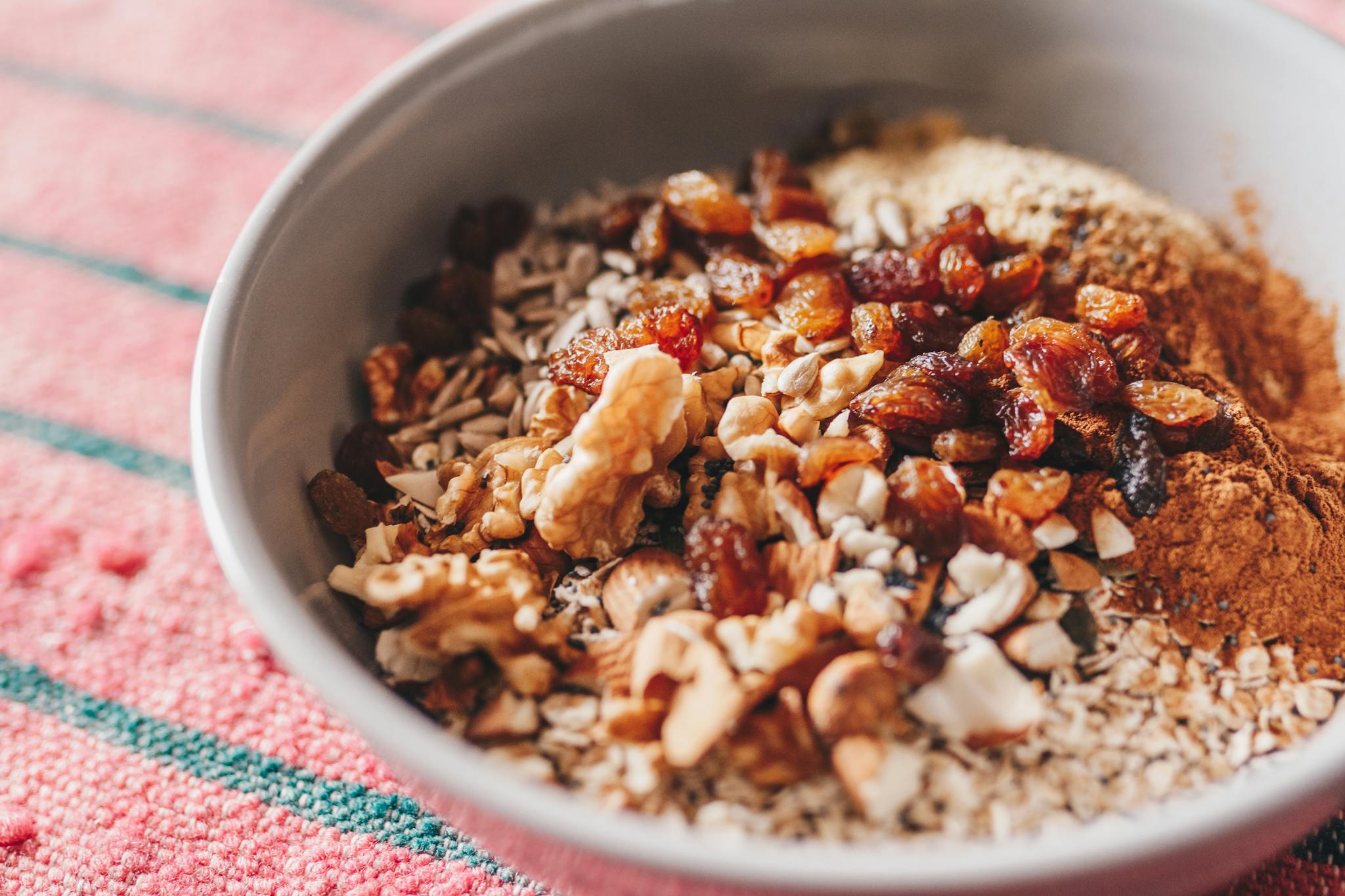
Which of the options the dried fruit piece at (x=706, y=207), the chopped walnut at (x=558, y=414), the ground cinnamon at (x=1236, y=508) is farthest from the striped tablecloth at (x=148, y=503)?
the dried fruit piece at (x=706, y=207)

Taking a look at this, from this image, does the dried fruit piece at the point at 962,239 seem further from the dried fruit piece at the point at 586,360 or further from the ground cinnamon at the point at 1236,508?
the dried fruit piece at the point at 586,360

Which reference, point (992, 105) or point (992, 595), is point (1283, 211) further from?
point (992, 595)


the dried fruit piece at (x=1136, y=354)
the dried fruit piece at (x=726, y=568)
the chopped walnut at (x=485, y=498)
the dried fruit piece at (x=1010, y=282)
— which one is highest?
the dried fruit piece at (x=1136, y=354)

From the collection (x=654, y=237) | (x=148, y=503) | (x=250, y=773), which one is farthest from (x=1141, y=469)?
(x=148, y=503)

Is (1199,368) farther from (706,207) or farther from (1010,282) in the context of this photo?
(706,207)

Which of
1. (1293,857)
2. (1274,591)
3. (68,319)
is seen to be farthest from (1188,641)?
(68,319)

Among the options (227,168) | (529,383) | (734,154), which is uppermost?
(734,154)

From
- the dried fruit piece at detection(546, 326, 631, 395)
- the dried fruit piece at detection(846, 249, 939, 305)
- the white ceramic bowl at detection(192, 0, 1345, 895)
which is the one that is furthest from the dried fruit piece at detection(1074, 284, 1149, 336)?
the dried fruit piece at detection(546, 326, 631, 395)
